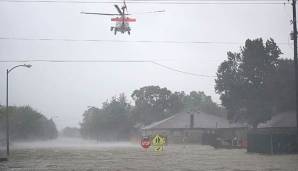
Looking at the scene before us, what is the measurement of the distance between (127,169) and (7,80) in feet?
105

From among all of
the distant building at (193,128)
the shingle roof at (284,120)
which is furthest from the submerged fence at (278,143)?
the distant building at (193,128)

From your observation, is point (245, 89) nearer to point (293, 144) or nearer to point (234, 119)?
point (234, 119)

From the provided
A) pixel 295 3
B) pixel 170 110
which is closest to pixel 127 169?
pixel 295 3

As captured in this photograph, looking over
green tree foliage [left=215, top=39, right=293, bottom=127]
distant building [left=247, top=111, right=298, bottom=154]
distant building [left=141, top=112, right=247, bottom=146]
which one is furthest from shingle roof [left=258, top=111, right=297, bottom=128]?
distant building [left=247, top=111, right=298, bottom=154]

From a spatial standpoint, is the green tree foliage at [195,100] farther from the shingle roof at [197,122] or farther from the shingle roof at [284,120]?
the shingle roof at [284,120]

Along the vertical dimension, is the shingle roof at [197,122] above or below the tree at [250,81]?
below

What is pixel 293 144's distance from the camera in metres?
46.9

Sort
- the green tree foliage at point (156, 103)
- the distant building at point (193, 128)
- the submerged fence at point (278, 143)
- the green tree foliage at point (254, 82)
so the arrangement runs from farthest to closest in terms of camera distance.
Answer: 1. the green tree foliage at point (156, 103)
2. the distant building at point (193, 128)
3. the green tree foliage at point (254, 82)
4. the submerged fence at point (278, 143)

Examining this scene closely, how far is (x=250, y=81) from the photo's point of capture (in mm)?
88875

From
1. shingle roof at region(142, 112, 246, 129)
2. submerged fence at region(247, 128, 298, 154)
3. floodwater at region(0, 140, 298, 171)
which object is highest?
shingle roof at region(142, 112, 246, 129)

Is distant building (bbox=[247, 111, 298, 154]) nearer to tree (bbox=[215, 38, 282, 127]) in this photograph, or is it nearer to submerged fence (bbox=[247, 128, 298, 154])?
submerged fence (bbox=[247, 128, 298, 154])

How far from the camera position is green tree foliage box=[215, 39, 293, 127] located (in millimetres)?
→ 86000

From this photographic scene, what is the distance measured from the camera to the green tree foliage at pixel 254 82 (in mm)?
86000

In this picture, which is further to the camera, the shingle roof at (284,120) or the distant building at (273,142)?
the shingle roof at (284,120)
